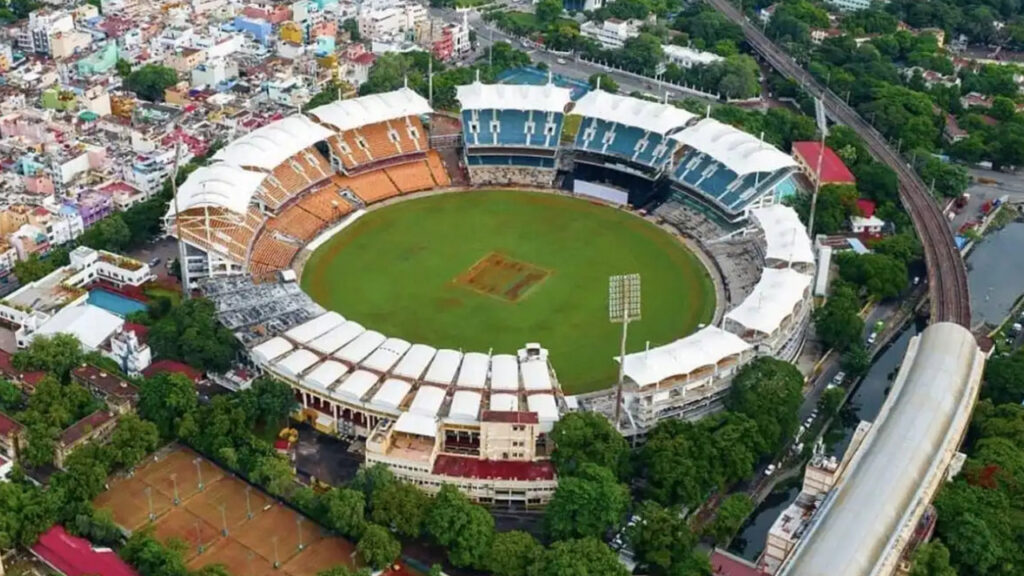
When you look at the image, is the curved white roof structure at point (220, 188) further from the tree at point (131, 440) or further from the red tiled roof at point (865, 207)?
the red tiled roof at point (865, 207)

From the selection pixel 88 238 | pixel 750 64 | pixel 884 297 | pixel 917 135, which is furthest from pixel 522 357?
pixel 750 64

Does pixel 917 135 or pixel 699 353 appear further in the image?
pixel 917 135

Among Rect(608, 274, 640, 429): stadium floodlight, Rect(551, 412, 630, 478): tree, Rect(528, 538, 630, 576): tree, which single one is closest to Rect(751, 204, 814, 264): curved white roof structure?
Rect(608, 274, 640, 429): stadium floodlight

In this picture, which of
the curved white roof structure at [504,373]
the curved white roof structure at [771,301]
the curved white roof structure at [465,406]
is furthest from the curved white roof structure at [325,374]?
the curved white roof structure at [771,301]

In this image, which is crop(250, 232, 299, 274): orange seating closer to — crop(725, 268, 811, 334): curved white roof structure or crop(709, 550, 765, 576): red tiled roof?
crop(725, 268, 811, 334): curved white roof structure

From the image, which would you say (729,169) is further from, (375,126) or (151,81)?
(151,81)

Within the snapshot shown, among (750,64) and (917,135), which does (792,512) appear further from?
(750,64)
